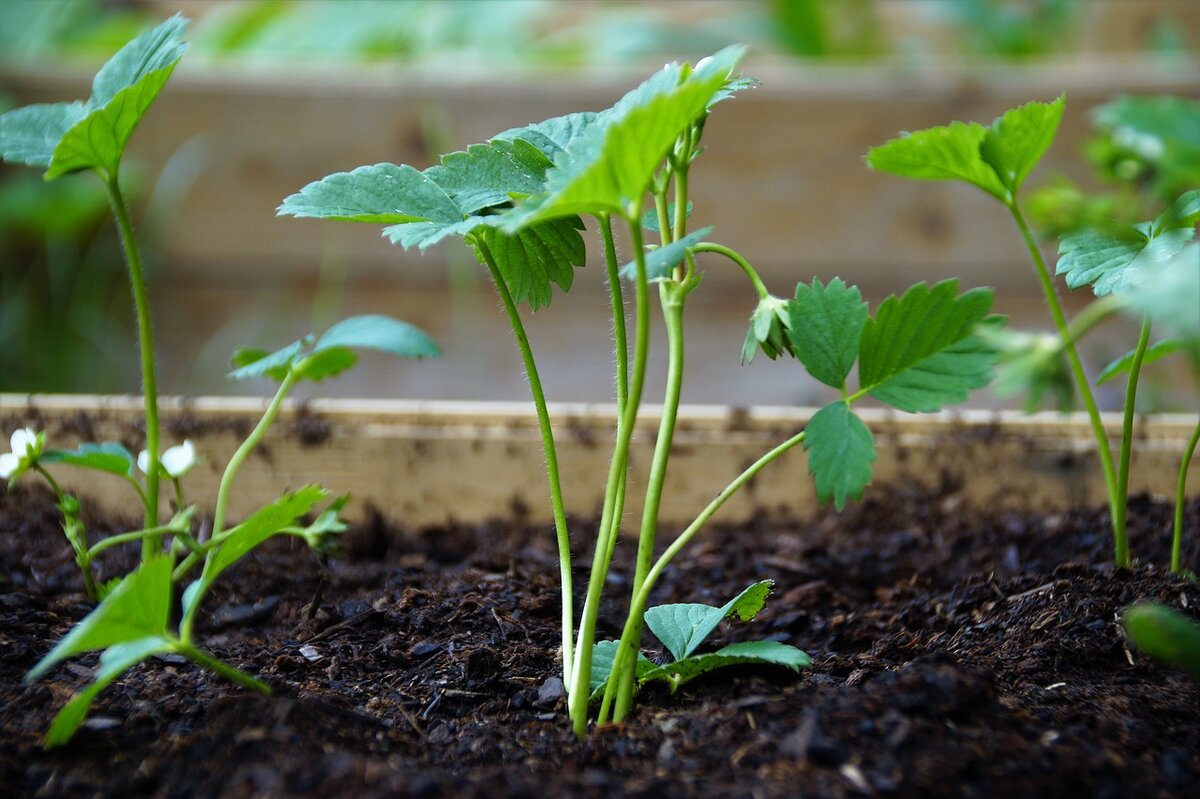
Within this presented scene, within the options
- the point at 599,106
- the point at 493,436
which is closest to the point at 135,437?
the point at 493,436

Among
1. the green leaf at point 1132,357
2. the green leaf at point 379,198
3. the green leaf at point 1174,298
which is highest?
the green leaf at point 379,198

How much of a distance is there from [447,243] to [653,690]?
133cm

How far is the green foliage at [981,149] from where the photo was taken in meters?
0.63

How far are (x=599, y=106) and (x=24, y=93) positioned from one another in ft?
3.02

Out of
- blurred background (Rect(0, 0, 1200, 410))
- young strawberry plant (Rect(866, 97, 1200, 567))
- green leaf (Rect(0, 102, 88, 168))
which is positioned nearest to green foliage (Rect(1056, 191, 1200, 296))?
young strawberry plant (Rect(866, 97, 1200, 567))

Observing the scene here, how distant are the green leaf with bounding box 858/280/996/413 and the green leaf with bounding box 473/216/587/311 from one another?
0.18 meters

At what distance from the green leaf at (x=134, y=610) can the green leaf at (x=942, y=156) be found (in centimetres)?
45

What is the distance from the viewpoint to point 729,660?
22.5 inches

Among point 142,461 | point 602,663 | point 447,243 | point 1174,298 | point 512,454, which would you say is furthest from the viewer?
point 447,243

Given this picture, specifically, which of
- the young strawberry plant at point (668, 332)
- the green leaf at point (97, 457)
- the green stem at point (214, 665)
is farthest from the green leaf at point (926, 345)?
the green leaf at point (97, 457)

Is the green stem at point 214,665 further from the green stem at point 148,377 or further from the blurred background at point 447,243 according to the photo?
the blurred background at point 447,243

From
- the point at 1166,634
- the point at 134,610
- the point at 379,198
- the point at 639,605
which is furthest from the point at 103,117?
the point at 1166,634

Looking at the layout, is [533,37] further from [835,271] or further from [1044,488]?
[1044,488]

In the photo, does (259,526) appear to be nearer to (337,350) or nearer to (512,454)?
(337,350)
